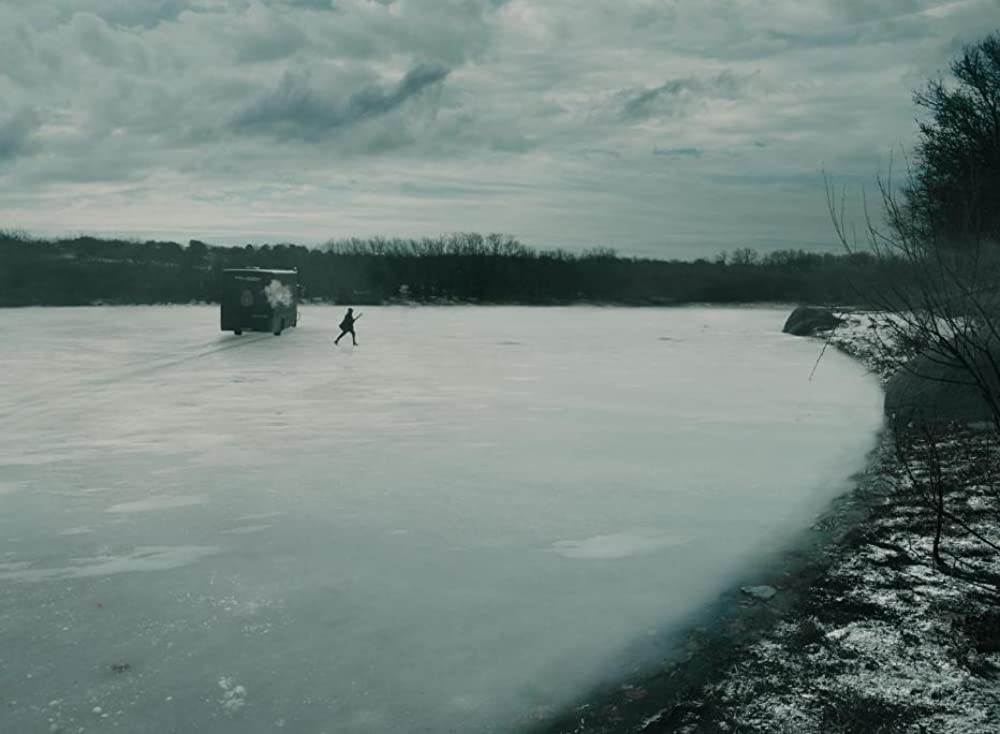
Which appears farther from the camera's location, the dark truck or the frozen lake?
the dark truck

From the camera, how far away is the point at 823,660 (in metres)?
4.99

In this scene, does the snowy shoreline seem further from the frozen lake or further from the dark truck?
the dark truck

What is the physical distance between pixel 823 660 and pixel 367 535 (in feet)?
12.7

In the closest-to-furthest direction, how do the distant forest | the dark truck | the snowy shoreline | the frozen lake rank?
the snowy shoreline
the frozen lake
the dark truck
the distant forest

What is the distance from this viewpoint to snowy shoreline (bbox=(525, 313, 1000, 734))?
4.34 metres

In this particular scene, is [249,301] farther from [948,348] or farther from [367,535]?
[948,348]

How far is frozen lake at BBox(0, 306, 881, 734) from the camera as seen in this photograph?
4.65 m

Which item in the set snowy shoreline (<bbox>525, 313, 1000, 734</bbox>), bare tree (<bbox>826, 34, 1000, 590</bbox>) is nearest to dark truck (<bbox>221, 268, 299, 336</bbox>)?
bare tree (<bbox>826, 34, 1000, 590</bbox>)

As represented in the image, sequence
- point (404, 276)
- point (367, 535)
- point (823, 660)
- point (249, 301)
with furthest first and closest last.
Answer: point (404, 276)
point (249, 301)
point (367, 535)
point (823, 660)

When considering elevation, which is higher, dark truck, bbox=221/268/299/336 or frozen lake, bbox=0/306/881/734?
dark truck, bbox=221/268/299/336

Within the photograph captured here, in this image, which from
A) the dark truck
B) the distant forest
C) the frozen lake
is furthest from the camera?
the distant forest

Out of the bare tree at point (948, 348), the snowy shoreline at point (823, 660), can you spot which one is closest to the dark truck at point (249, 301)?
the bare tree at point (948, 348)

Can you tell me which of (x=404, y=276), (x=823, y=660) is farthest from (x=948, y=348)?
(x=404, y=276)

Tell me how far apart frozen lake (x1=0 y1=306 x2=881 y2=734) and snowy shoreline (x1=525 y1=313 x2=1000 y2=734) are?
302mm
